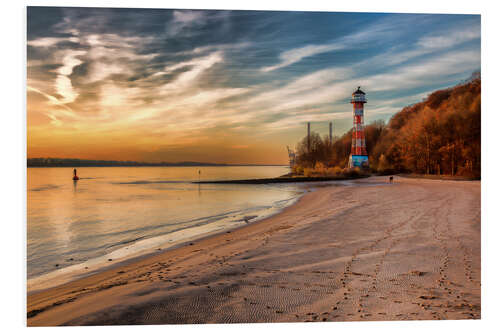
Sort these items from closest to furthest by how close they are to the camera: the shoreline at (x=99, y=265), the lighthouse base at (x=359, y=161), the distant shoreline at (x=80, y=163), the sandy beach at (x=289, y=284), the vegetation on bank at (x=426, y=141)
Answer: the sandy beach at (x=289, y=284) < the shoreline at (x=99, y=265) < the distant shoreline at (x=80, y=163) < the vegetation on bank at (x=426, y=141) < the lighthouse base at (x=359, y=161)

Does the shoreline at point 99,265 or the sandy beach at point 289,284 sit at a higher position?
the sandy beach at point 289,284

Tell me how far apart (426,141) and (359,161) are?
29.0ft

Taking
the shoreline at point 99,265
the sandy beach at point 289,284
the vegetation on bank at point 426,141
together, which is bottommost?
the shoreline at point 99,265

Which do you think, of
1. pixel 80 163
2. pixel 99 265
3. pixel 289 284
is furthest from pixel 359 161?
pixel 289 284

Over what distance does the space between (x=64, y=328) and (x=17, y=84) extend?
2.39 m

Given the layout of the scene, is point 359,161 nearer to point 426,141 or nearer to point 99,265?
point 426,141

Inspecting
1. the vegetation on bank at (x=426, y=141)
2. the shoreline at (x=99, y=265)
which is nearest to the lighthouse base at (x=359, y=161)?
the vegetation on bank at (x=426, y=141)

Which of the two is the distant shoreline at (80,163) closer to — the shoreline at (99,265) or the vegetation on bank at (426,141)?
the shoreline at (99,265)

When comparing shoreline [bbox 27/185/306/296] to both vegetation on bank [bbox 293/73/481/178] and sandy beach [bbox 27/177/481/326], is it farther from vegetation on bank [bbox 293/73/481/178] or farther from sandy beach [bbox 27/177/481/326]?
vegetation on bank [bbox 293/73/481/178]

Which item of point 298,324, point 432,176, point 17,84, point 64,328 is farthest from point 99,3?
point 432,176

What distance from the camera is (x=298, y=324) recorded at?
83.4 inches

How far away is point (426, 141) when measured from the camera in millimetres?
11555

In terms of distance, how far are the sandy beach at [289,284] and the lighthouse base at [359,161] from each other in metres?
16.8

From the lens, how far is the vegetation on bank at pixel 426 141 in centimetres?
452
